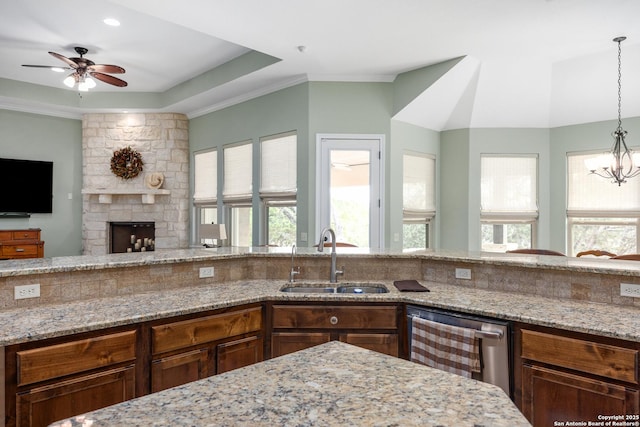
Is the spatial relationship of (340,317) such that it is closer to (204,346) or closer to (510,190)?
(204,346)

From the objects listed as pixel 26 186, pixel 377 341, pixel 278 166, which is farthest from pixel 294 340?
pixel 26 186

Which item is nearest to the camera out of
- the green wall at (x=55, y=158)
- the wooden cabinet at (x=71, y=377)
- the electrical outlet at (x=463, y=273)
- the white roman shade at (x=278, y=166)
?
the wooden cabinet at (x=71, y=377)

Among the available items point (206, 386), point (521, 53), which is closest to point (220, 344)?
point (206, 386)

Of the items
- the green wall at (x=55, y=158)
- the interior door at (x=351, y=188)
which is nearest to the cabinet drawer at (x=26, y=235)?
the green wall at (x=55, y=158)

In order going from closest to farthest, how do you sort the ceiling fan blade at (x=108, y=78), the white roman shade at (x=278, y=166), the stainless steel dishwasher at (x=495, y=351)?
the stainless steel dishwasher at (x=495, y=351) → the ceiling fan blade at (x=108, y=78) → the white roman shade at (x=278, y=166)

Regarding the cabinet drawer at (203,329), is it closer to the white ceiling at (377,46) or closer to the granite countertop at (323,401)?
the granite countertop at (323,401)

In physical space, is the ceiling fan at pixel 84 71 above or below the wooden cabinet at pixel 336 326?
above

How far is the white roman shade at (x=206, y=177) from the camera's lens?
6.20 m

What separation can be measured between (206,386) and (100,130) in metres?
6.63

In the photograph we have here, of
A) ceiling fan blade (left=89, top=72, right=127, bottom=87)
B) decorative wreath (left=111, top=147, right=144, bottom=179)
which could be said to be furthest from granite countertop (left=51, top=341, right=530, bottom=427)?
decorative wreath (left=111, top=147, right=144, bottom=179)

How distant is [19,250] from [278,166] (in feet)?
13.5

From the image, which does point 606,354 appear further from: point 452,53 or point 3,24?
point 3,24

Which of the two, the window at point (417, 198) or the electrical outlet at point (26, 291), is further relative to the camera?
the window at point (417, 198)

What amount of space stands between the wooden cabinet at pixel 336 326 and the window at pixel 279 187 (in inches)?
108
